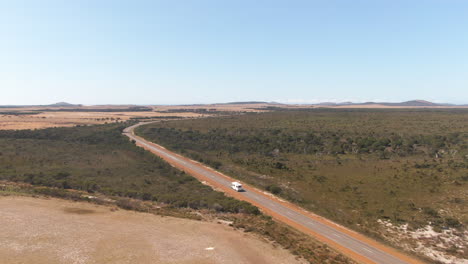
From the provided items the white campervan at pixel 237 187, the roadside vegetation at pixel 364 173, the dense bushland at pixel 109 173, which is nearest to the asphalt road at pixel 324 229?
the white campervan at pixel 237 187

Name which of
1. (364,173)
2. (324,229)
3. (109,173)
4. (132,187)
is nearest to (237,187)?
(324,229)

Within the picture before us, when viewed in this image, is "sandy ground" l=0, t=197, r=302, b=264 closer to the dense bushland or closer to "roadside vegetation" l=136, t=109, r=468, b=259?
the dense bushland

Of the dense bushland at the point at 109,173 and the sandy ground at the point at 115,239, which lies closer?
the sandy ground at the point at 115,239

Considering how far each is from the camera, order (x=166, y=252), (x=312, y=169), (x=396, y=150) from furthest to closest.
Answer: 1. (x=396, y=150)
2. (x=312, y=169)
3. (x=166, y=252)

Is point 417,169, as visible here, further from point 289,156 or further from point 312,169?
point 289,156

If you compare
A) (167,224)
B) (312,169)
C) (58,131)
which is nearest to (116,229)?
(167,224)

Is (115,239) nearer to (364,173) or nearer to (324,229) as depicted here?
(324,229)

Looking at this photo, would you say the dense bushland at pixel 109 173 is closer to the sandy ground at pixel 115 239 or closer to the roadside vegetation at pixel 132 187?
the roadside vegetation at pixel 132 187
